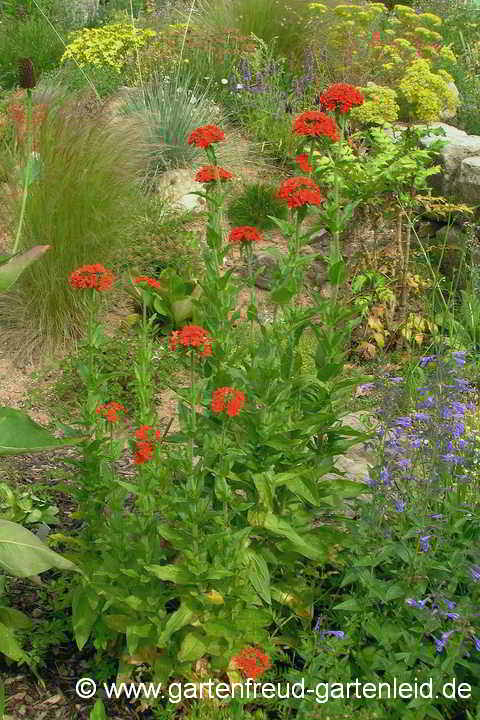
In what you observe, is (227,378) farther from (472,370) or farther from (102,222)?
(102,222)


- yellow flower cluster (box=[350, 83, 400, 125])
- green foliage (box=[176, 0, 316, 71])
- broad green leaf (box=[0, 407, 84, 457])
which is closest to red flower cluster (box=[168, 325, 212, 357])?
broad green leaf (box=[0, 407, 84, 457])

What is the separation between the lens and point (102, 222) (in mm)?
4738

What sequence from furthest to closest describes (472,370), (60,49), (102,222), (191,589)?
(60,49)
(102,222)
(472,370)
(191,589)

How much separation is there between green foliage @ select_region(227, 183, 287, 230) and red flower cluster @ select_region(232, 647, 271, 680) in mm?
4297

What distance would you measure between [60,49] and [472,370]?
7.21 metres

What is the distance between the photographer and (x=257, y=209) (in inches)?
241

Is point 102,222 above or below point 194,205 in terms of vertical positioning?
above

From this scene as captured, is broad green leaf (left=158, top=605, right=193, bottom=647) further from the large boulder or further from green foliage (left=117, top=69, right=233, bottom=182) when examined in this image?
green foliage (left=117, top=69, right=233, bottom=182)

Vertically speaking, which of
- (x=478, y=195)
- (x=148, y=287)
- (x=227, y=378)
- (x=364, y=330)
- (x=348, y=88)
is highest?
(x=348, y=88)

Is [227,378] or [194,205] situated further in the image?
[194,205]

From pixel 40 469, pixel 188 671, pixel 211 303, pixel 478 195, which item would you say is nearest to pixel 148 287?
pixel 211 303

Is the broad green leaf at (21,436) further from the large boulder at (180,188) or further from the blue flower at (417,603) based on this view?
the large boulder at (180,188)

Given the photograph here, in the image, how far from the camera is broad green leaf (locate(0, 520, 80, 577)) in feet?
6.75

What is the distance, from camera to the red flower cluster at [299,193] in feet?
7.62
